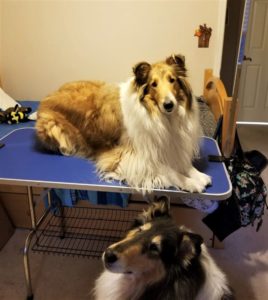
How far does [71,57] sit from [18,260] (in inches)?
89.0

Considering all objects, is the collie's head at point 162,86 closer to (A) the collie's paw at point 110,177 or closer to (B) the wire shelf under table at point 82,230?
(A) the collie's paw at point 110,177

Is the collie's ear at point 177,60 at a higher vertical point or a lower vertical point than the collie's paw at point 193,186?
higher

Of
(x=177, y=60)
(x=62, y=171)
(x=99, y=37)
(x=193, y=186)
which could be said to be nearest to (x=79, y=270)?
(x=62, y=171)

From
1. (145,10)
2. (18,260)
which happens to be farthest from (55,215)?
(145,10)

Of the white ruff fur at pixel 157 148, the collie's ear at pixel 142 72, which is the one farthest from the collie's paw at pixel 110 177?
the collie's ear at pixel 142 72

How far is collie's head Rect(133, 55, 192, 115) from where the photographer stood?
1.37m

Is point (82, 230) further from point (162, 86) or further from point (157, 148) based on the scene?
point (162, 86)

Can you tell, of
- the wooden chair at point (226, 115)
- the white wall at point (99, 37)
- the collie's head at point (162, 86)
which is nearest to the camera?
the collie's head at point (162, 86)

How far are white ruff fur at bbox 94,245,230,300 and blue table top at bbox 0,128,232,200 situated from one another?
12.6 inches

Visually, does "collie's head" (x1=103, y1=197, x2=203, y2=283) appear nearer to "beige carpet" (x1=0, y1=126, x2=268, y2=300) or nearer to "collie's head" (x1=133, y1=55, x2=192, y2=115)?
"collie's head" (x1=133, y1=55, x2=192, y2=115)

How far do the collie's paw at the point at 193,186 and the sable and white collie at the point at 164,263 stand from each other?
0.19m

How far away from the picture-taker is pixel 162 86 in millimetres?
1386

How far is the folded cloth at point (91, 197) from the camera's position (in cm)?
210

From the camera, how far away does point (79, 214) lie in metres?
2.46
